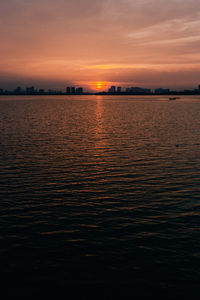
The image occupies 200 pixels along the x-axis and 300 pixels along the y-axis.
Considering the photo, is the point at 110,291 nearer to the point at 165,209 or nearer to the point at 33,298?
the point at 33,298

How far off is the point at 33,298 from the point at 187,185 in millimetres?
21239

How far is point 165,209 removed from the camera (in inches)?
983

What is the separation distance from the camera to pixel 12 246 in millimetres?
19125

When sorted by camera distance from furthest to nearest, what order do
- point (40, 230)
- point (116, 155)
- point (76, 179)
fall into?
point (116, 155) < point (76, 179) < point (40, 230)

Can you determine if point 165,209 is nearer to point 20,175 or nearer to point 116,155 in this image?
point 20,175

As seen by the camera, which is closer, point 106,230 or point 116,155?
point 106,230

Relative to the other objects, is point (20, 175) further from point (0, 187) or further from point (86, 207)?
point (86, 207)

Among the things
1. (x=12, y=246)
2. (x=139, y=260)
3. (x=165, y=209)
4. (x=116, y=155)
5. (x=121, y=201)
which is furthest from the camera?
(x=116, y=155)

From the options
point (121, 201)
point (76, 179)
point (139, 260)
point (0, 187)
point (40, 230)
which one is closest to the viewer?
point (139, 260)

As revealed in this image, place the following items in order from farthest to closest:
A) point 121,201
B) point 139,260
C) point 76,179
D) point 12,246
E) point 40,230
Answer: point 76,179 → point 121,201 → point 40,230 → point 12,246 → point 139,260

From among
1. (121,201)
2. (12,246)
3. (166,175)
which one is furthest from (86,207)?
(166,175)

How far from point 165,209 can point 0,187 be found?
1699 cm

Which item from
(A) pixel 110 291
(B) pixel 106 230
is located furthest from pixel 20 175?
(A) pixel 110 291

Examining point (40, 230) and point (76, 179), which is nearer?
point (40, 230)
